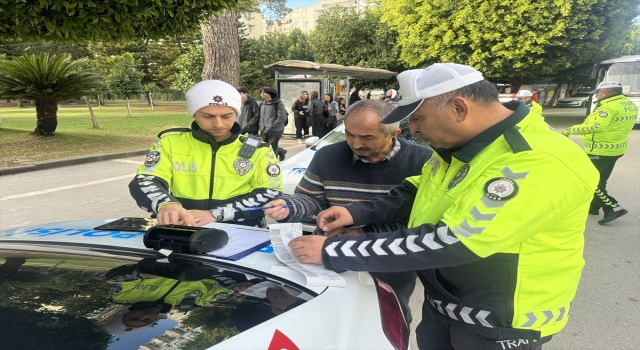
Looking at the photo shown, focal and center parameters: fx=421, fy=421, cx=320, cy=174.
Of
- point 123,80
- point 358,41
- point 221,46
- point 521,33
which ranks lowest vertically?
point 221,46

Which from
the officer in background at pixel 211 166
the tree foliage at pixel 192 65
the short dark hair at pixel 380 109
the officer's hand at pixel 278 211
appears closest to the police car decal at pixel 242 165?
the officer in background at pixel 211 166

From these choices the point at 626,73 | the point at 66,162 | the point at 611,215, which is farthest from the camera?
the point at 626,73

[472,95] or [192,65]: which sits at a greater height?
[192,65]

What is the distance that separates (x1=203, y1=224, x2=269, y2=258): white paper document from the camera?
1.48 m

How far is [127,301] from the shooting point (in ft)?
3.89

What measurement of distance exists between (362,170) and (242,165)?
2.13 feet

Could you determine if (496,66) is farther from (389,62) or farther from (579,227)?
(579,227)

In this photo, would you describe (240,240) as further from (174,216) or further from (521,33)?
(521,33)

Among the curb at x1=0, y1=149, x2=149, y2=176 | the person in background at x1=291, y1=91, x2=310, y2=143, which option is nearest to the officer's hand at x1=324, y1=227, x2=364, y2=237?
the curb at x1=0, y1=149, x2=149, y2=176

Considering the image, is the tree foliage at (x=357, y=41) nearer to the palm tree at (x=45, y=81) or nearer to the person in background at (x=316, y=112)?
the person in background at (x=316, y=112)

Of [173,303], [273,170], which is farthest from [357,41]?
[173,303]

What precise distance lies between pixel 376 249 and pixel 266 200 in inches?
41.3

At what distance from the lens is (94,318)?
3.57 ft

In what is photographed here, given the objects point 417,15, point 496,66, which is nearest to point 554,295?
point 496,66
